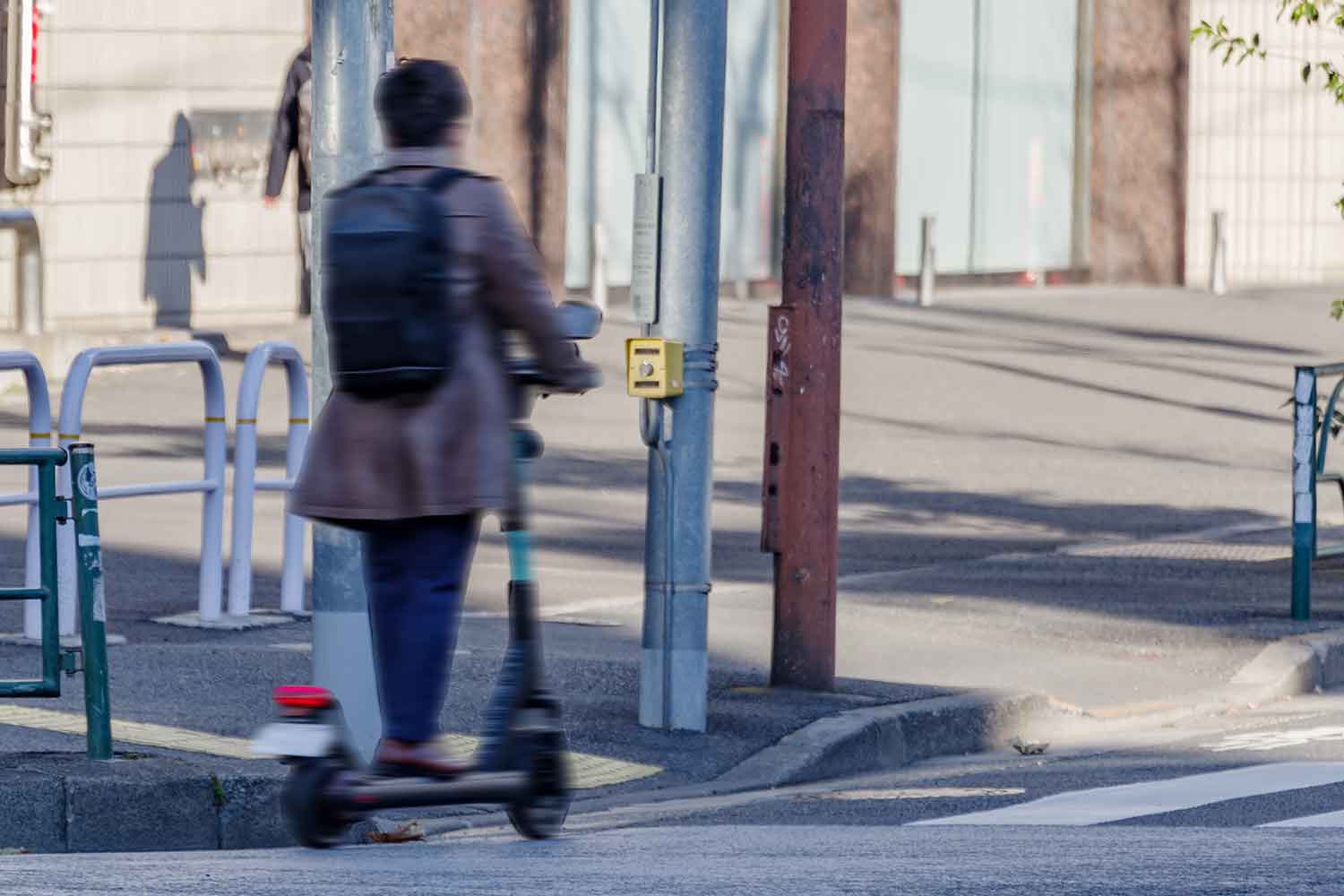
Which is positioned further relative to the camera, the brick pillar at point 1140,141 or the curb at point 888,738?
the brick pillar at point 1140,141

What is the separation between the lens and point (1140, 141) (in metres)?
30.9

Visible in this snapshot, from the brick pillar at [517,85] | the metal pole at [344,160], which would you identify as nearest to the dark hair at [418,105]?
the metal pole at [344,160]

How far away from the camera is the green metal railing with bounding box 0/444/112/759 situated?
7516mm

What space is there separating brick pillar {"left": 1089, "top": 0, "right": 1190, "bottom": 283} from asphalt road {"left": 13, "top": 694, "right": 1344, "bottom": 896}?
22.4 meters

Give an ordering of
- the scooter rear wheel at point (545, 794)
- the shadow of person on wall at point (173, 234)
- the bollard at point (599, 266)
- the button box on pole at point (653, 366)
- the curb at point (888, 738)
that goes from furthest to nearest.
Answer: the bollard at point (599, 266)
the shadow of person on wall at point (173, 234)
the button box on pole at point (653, 366)
the curb at point (888, 738)
the scooter rear wheel at point (545, 794)

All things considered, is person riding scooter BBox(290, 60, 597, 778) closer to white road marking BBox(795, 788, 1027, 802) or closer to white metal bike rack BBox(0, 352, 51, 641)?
white road marking BBox(795, 788, 1027, 802)

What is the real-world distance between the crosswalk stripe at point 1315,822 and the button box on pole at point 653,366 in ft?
8.63

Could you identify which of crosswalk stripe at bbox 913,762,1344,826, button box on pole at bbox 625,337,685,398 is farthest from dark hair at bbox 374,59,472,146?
button box on pole at bbox 625,337,685,398

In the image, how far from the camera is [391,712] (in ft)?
19.7

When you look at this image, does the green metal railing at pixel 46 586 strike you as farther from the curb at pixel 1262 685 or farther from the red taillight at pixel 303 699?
the curb at pixel 1262 685

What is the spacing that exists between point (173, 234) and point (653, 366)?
1241 centimetres

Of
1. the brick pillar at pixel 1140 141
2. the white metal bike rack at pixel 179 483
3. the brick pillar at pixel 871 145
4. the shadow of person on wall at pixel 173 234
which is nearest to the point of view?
the white metal bike rack at pixel 179 483

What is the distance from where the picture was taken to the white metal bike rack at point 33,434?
31.9 ft

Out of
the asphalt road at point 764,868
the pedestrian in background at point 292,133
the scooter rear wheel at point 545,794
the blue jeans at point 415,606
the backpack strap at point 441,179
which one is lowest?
the asphalt road at point 764,868
